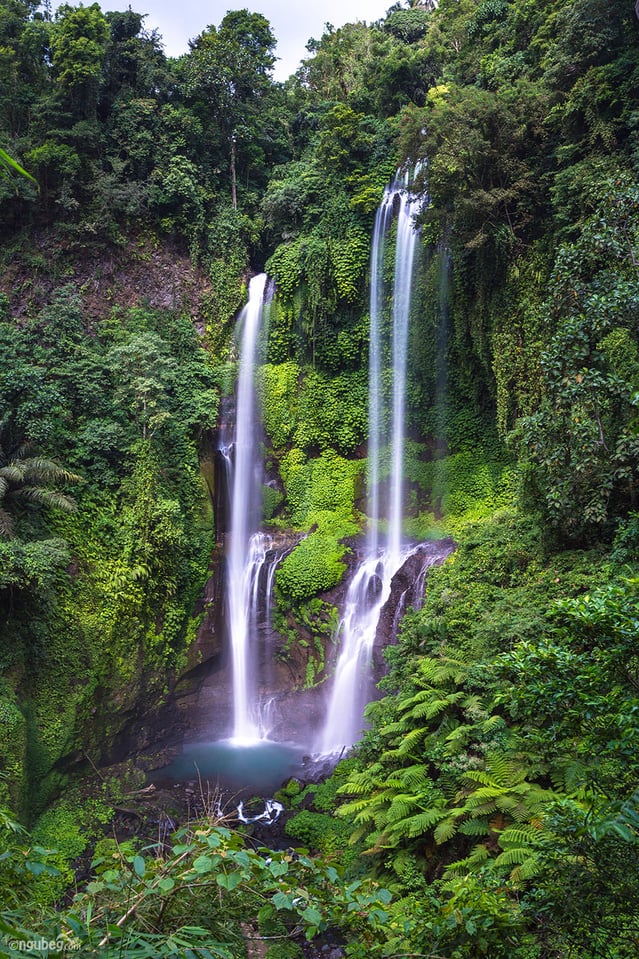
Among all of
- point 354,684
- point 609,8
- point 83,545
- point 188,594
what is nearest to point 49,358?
point 83,545

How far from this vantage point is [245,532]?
15188 mm

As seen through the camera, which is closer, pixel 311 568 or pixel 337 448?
pixel 311 568

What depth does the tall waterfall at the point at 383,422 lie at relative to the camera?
40.7 feet

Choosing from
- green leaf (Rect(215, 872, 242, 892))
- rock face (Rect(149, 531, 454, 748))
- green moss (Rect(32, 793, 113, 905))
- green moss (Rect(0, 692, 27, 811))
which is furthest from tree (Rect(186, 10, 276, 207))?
green leaf (Rect(215, 872, 242, 892))

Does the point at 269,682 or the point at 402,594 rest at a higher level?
the point at 402,594

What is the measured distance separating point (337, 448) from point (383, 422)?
1507 mm

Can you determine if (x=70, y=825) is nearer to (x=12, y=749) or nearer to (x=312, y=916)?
(x=12, y=749)

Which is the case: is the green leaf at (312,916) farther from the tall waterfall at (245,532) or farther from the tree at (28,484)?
the tall waterfall at (245,532)

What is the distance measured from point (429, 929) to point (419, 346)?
13476 mm

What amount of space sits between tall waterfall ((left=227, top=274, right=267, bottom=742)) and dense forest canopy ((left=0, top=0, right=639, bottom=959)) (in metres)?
0.53

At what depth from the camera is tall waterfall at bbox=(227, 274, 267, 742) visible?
533 inches

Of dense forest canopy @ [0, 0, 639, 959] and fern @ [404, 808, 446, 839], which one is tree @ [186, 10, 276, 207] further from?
fern @ [404, 808, 446, 839]

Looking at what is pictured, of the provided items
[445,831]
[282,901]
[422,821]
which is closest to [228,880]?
[282,901]

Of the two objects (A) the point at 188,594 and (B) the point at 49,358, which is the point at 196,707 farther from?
(B) the point at 49,358
